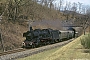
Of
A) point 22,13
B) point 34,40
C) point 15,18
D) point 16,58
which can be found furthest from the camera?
point 22,13

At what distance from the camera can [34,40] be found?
3359 cm

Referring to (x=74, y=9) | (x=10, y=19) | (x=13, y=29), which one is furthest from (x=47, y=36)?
(x=74, y=9)

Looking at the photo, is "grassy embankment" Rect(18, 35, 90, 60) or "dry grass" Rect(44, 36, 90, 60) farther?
"grassy embankment" Rect(18, 35, 90, 60)

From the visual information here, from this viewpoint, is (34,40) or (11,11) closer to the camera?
(34,40)

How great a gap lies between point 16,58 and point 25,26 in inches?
1536

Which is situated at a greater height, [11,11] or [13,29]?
[11,11]

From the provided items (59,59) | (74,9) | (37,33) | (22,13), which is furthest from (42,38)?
(74,9)

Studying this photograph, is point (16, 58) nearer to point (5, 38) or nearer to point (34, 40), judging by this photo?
point (34, 40)

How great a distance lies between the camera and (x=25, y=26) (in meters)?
61.2

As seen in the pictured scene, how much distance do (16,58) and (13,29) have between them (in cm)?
2763

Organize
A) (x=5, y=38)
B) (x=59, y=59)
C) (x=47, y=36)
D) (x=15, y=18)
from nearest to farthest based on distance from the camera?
(x=59, y=59)
(x=47, y=36)
(x=5, y=38)
(x=15, y=18)

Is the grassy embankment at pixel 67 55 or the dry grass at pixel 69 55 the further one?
the grassy embankment at pixel 67 55

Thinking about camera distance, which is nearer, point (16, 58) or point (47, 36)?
point (16, 58)

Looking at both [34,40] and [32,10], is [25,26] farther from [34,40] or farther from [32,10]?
[34,40]
